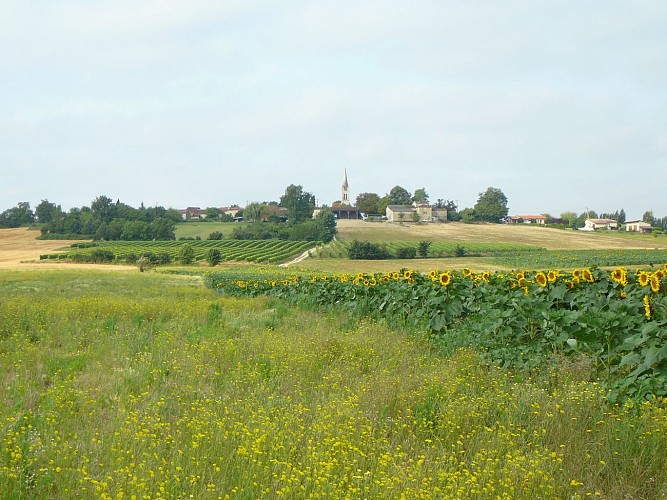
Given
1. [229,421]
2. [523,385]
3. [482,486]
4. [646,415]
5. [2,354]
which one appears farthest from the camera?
[2,354]

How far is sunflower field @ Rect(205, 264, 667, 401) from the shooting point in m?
6.02

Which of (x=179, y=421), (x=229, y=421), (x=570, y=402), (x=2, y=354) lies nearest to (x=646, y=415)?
(x=570, y=402)

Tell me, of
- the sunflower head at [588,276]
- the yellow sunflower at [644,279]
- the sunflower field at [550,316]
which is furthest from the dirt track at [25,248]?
the yellow sunflower at [644,279]

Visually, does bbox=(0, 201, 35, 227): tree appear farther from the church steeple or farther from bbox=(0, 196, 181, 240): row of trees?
the church steeple

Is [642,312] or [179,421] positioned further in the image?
[642,312]

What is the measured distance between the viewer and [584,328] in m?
6.92

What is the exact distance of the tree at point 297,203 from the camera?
123625 millimetres

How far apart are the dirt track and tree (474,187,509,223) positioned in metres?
93.5

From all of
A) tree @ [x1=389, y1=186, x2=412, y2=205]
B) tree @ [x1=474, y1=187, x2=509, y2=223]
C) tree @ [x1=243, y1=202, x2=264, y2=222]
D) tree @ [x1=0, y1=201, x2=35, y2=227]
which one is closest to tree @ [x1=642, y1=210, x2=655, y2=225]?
tree @ [x1=474, y1=187, x2=509, y2=223]

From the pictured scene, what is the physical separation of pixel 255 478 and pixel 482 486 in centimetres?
175

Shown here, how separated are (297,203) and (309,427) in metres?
120

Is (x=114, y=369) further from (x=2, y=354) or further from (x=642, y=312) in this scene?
(x=642, y=312)

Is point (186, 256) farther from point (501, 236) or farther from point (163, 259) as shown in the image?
point (501, 236)

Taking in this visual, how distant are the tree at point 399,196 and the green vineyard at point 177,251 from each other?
70.0m
